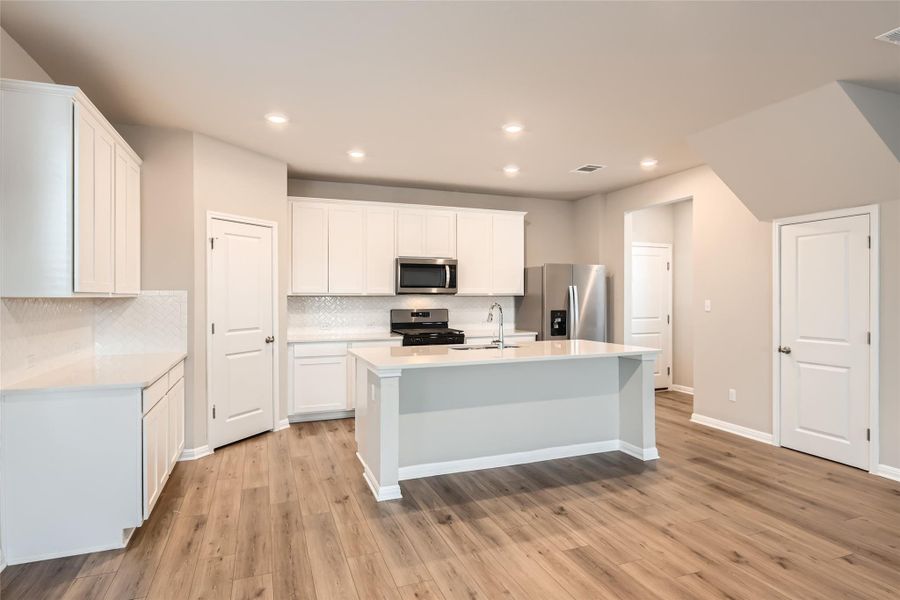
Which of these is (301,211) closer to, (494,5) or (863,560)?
(494,5)

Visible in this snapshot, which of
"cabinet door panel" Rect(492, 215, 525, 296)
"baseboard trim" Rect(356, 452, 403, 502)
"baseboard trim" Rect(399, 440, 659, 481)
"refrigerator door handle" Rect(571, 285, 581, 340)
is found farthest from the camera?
"cabinet door panel" Rect(492, 215, 525, 296)

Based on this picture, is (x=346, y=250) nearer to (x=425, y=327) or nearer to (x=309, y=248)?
(x=309, y=248)

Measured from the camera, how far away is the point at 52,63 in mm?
2873

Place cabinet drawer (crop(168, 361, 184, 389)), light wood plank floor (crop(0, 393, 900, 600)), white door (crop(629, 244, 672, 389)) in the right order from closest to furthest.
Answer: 1. light wood plank floor (crop(0, 393, 900, 600))
2. cabinet drawer (crop(168, 361, 184, 389))
3. white door (crop(629, 244, 672, 389))

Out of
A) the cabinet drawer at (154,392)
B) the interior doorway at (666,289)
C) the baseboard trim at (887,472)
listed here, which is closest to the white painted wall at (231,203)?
the cabinet drawer at (154,392)

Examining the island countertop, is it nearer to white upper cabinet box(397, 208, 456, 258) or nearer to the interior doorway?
white upper cabinet box(397, 208, 456, 258)

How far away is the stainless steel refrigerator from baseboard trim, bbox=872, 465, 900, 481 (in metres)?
2.93

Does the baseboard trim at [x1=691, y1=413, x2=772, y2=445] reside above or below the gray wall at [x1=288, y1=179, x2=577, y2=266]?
below

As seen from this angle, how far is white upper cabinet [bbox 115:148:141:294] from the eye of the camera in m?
3.27

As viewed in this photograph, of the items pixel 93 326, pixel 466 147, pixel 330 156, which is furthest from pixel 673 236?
pixel 93 326

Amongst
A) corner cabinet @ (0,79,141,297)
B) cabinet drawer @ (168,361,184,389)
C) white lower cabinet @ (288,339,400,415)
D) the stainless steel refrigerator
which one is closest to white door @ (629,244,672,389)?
→ the stainless steel refrigerator

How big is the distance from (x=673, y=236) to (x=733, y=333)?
241 centimetres

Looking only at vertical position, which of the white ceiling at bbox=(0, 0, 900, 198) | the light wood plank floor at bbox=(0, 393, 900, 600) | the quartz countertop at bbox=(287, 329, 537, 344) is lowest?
the light wood plank floor at bbox=(0, 393, 900, 600)

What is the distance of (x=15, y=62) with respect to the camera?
2.63 m
